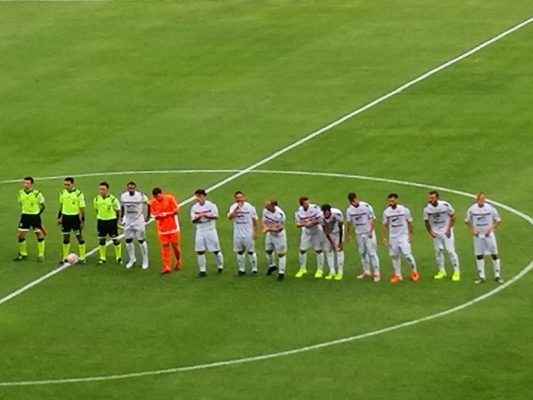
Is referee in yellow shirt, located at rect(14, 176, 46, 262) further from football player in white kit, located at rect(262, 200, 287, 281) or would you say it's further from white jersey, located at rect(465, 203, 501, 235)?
white jersey, located at rect(465, 203, 501, 235)

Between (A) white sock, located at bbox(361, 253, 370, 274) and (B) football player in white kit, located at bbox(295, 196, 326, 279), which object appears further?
(A) white sock, located at bbox(361, 253, 370, 274)

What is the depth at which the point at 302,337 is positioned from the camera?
3612cm

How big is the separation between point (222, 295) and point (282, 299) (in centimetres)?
135

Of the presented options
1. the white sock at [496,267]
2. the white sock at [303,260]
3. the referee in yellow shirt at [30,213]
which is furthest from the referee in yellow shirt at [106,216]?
the white sock at [496,267]

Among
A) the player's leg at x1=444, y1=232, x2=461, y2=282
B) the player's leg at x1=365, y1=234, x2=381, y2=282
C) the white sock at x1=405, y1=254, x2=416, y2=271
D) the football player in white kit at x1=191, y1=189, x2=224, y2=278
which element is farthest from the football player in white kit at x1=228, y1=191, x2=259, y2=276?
the player's leg at x1=444, y1=232, x2=461, y2=282

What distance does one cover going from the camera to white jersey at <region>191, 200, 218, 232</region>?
40469mm

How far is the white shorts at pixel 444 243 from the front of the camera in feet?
130

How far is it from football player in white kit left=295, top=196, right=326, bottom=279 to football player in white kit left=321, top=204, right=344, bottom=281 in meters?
0.13

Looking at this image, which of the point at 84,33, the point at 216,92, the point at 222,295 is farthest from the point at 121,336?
the point at 84,33

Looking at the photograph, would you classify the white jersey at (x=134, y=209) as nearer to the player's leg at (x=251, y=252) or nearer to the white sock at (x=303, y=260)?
the player's leg at (x=251, y=252)

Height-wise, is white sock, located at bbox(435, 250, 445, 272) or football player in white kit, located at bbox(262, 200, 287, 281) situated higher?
football player in white kit, located at bbox(262, 200, 287, 281)

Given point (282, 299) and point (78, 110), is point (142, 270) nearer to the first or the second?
point (282, 299)

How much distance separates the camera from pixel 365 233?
39719 mm

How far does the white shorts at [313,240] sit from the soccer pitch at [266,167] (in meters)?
0.72
